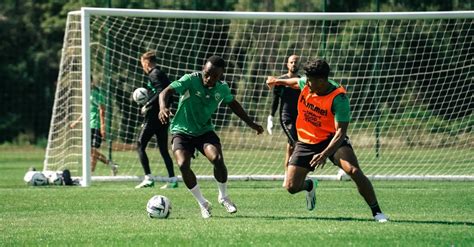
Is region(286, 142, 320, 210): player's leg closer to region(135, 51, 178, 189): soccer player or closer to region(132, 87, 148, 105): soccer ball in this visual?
region(135, 51, 178, 189): soccer player

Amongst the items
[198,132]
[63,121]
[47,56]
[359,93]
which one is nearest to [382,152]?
[359,93]

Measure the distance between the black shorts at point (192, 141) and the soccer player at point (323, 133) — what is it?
3.49 ft

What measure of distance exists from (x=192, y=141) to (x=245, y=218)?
3.84 ft

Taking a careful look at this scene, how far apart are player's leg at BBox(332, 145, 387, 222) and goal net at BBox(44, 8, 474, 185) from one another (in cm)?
828

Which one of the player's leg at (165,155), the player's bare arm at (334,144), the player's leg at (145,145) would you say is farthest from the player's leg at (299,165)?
the player's leg at (145,145)

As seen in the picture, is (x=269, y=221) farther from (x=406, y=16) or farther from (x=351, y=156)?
(x=406, y=16)

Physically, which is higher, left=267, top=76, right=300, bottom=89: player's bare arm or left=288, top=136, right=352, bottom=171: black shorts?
left=267, top=76, right=300, bottom=89: player's bare arm

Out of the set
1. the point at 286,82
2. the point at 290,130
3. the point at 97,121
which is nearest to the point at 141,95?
the point at 97,121

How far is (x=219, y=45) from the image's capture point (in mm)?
Answer: 22312

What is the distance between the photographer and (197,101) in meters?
12.9

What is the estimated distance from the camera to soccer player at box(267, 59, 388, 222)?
1160cm

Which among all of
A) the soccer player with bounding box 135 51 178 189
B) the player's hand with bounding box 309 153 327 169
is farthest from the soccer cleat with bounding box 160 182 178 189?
the player's hand with bounding box 309 153 327 169

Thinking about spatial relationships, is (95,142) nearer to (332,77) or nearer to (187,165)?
(332,77)

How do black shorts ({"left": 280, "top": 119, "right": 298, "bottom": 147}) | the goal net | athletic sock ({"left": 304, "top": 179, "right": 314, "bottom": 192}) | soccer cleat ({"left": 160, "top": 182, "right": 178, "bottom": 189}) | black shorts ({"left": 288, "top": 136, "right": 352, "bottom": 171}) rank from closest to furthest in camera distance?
black shorts ({"left": 288, "top": 136, "right": 352, "bottom": 171}) → athletic sock ({"left": 304, "top": 179, "right": 314, "bottom": 192}) → black shorts ({"left": 280, "top": 119, "right": 298, "bottom": 147}) → soccer cleat ({"left": 160, "top": 182, "right": 178, "bottom": 189}) → the goal net
